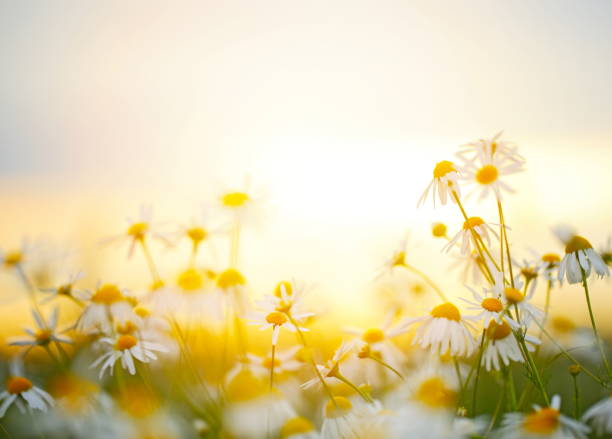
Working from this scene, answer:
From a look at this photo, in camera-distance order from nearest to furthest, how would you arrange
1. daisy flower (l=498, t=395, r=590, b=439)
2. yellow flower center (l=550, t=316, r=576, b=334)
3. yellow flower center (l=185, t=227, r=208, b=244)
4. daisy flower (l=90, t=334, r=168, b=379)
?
daisy flower (l=498, t=395, r=590, b=439), daisy flower (l=90, t=334, r=168, b=379), yellow flower center (l=185, t=227, r=208, b=244), yellow flower center (l=550, t=316, r=576, b=334)

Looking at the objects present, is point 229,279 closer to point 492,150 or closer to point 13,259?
point 492,150

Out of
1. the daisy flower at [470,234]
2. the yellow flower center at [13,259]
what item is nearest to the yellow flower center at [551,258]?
the daisy flower at [470,234]

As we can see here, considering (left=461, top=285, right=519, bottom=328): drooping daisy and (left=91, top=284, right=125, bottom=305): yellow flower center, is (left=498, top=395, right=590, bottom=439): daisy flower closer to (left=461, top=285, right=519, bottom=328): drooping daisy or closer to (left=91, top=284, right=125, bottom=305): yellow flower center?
(left=461, top=285, right=519, bottom=328): drooping daisy

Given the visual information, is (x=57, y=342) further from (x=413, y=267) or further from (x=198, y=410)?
(x=413, y=267)

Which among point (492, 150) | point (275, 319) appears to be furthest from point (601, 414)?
point (275, 319)

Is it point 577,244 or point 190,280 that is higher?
point 577,244

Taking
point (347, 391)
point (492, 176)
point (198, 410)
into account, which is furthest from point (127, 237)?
point (492, 176)

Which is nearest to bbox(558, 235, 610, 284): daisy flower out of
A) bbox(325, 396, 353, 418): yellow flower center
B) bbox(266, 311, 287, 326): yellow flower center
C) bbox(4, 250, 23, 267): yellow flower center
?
bbox(325, 396, 353, 418): yellow flower center

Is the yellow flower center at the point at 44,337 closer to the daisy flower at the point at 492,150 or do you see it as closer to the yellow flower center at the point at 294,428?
the yellow flower center at the point at 294,428
